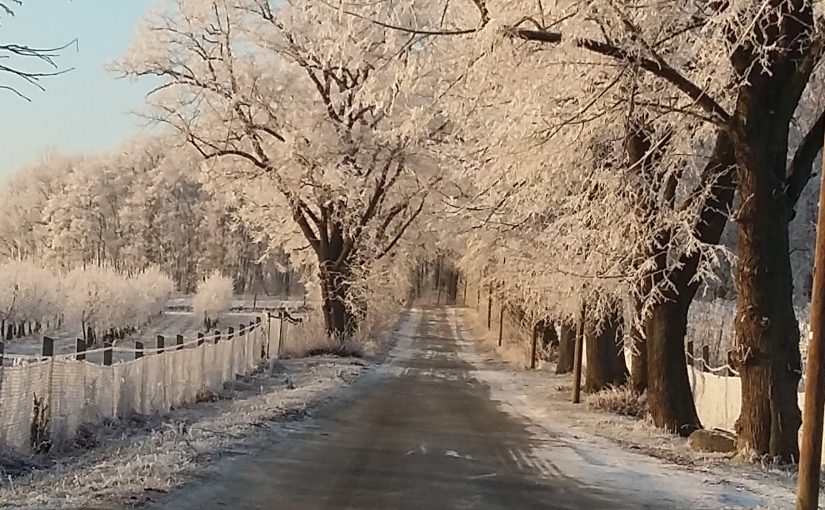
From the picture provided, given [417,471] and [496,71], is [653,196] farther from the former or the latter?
[417,471]

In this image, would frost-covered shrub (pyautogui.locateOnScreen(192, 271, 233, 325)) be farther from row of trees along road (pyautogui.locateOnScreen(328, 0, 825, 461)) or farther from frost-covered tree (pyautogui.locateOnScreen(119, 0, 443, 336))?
row of trees along road (pyautogui.locateOnScreen(328, 0, 825, 461))

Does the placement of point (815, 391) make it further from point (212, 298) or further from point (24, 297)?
point (212, 298)

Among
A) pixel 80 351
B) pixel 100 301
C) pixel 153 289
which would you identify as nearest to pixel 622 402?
pixel 80 351

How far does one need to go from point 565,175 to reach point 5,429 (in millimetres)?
9223

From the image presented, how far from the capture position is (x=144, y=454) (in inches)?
439

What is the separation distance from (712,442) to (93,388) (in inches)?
351

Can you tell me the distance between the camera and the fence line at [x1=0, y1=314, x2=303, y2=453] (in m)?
11.6

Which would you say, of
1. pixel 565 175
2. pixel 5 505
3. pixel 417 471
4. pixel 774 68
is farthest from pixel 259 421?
pixel 774 68

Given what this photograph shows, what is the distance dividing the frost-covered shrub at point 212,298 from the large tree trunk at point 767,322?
5667cm

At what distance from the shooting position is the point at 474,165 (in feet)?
61.0

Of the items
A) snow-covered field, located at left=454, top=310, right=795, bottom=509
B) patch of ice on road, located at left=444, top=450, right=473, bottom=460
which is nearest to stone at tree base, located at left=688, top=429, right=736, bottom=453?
snow-covered field, located at left=454, top=310, right=795, bottom=509

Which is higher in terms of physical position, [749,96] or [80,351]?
[749,96]

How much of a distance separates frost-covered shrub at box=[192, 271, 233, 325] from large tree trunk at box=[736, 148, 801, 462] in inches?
2231

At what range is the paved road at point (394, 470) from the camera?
376 inches
